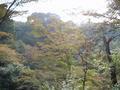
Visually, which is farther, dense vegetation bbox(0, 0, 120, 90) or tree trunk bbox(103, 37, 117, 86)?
tree trunk bbox(103, 37, 117, 86)

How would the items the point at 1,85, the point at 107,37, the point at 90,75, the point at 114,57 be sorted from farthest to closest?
A: the point at 1,85
the point at 90,75
the point at 107,37
the point at 114,57

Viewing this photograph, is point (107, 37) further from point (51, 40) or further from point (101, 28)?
point (51, 40)

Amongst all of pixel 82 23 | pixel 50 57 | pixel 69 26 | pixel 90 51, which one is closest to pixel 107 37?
pixel 90 51

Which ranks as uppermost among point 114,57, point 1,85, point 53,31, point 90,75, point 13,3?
point 13,3

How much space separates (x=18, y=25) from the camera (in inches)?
1353

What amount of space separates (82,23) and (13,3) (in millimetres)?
5304

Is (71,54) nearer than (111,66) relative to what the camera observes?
No

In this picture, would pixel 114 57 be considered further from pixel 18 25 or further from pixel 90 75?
pixel 18 25

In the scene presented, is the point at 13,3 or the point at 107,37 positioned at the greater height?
the point at 13,3

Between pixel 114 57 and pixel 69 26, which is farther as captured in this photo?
pixel 69 26

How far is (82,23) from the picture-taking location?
48.9 ft

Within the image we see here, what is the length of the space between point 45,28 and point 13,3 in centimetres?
558

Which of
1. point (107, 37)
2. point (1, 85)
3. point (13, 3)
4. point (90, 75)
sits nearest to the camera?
point (13, 3)

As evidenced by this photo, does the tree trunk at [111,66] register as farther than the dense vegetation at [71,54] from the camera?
Yes
